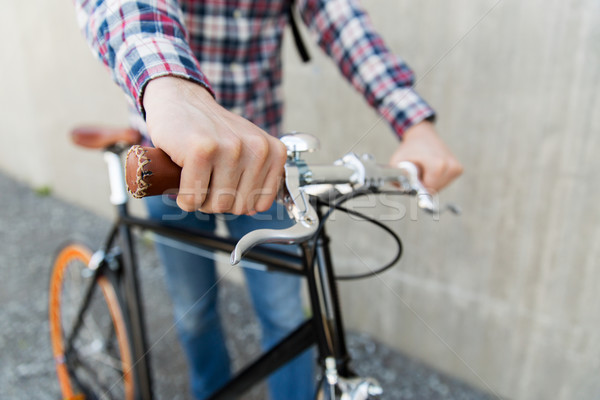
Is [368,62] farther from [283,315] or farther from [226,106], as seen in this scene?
[283,315]

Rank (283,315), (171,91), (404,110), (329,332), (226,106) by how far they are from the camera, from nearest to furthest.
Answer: (171,91) → (329,332) → (404,110) → (226,106) → (283,315)

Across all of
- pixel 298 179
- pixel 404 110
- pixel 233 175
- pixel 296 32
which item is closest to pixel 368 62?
pixel 404 110

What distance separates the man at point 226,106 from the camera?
60cm

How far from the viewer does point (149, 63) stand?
729mm

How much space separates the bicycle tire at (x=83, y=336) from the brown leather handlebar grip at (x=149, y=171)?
4.17 feet

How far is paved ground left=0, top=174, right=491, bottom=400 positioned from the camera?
219 centimetres

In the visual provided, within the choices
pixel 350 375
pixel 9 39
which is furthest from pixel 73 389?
pixel 9 39

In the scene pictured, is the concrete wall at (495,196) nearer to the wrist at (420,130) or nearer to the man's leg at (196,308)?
the wrist at (420,130)

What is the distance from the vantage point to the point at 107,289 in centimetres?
168

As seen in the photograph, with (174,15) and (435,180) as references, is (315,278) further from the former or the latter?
(174,15)

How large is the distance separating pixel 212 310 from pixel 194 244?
0.54m

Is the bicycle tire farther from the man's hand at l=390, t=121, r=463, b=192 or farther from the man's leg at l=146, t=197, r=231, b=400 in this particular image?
the man's hand at l=390, t=121, r=463, b=192

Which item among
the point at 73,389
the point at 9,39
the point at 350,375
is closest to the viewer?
the point at 350,375

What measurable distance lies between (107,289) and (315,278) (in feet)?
3.54
